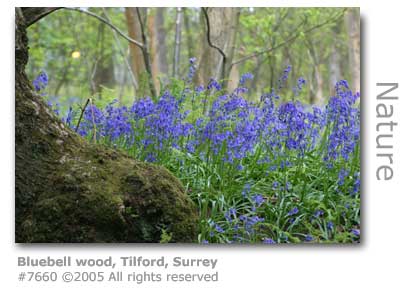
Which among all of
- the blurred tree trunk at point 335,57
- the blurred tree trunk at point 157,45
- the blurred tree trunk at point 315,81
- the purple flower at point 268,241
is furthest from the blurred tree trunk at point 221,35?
the blurred tree trunk at point 335,57

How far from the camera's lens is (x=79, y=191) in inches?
121

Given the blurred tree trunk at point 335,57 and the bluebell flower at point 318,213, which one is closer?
the bluebell flower at point 318,213

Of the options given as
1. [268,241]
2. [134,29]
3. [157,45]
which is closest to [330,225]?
[268,241]

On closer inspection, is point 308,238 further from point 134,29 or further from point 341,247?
point 134,29

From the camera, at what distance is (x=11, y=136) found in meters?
3.30

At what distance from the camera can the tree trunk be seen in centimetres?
306

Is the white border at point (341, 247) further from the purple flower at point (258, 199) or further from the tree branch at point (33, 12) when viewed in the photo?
the purple flower at point (258, 199)

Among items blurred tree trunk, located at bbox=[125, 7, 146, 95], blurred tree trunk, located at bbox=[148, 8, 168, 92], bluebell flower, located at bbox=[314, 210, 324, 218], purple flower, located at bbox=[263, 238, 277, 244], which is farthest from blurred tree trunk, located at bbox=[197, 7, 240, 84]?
purple flower, located at bbox=[263, 238, 277, 244]

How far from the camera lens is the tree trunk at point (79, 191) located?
120 inches
